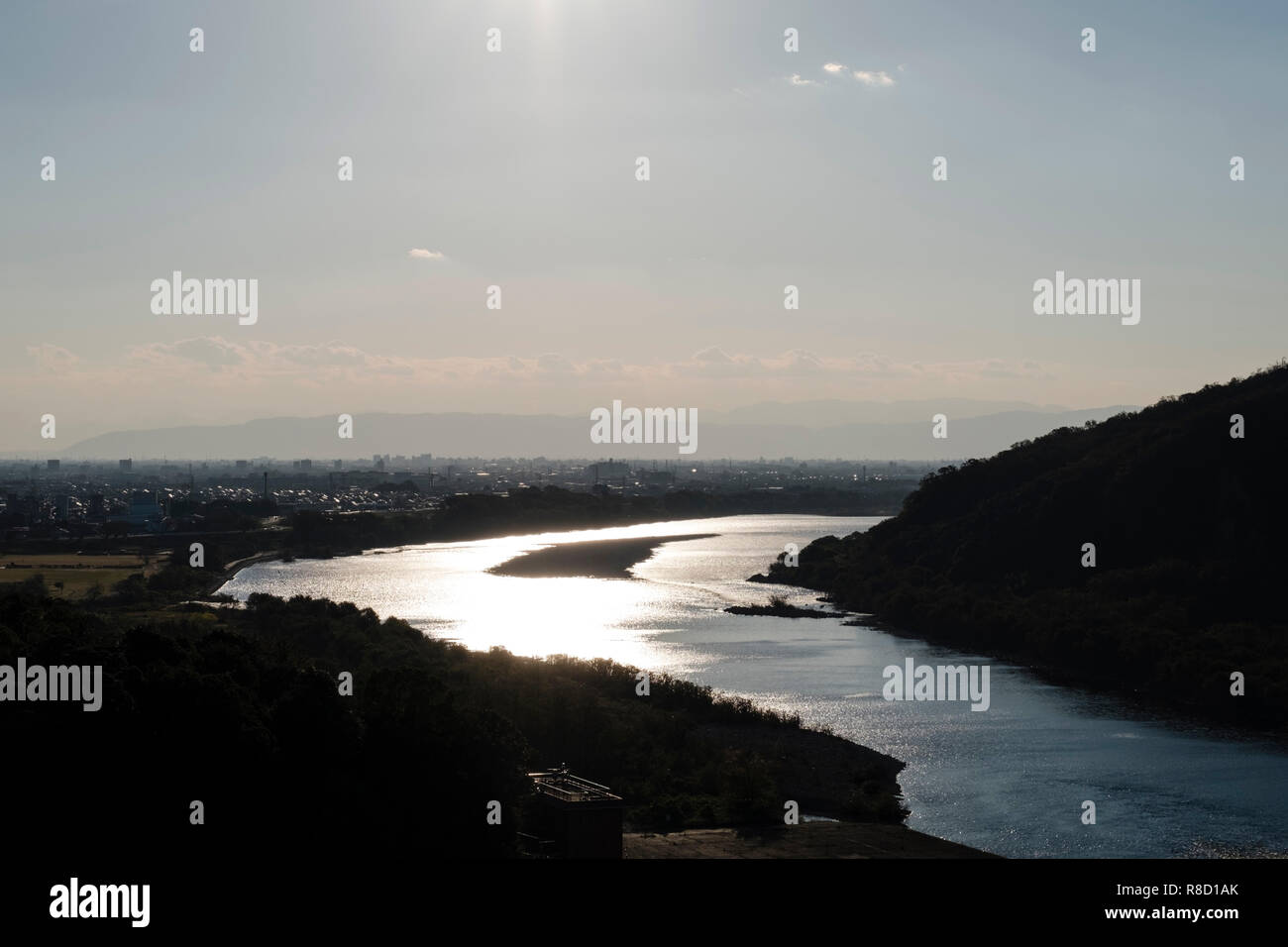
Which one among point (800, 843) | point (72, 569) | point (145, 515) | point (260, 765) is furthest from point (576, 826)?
point (145, 515)

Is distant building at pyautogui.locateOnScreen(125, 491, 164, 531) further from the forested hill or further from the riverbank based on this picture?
the riverbank

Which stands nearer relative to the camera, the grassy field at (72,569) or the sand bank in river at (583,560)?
the grassy field at (72,569)

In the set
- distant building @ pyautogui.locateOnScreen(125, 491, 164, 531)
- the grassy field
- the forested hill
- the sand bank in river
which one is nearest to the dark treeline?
the forested hill

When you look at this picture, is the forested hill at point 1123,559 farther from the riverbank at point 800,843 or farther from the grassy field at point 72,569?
the grassy field at point 72,569

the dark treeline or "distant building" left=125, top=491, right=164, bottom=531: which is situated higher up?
"distant building" left=125, top=491, right=164, bottom=531

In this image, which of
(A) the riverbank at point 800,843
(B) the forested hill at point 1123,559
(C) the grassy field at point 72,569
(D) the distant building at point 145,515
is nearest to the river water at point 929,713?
(A) the riverbank at point 800,843
